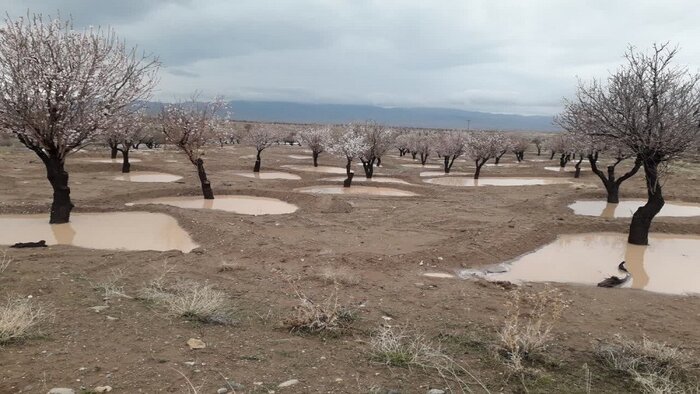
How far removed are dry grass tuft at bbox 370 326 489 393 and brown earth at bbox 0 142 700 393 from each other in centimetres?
13

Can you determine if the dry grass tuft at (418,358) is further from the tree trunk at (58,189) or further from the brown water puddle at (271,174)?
A: the brown water puddle at (271,174)

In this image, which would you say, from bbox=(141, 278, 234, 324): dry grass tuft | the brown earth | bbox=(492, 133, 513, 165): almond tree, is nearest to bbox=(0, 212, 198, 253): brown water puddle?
the brown earth

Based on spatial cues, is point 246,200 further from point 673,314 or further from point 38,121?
point 673,314

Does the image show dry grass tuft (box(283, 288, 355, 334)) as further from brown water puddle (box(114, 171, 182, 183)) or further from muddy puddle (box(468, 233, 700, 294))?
brown water puddle (box(114, 171, 182, 183))

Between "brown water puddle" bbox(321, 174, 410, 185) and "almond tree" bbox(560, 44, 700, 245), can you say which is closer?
"almond tree" bbox(560, 44, 700, 245)

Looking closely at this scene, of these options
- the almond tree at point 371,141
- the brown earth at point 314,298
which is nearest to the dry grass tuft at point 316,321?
the brown earth at point 314,298

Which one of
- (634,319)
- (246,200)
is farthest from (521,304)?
(246,200)

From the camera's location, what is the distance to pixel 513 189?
3422 centimetres

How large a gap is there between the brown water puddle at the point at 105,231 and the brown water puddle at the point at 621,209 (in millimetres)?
19695

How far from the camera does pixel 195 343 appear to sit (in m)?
6.54

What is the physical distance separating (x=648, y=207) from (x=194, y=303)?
623 inches

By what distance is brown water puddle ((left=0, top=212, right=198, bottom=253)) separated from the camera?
15049 millimetres

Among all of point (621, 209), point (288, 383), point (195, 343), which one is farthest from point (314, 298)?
point (621, 209)

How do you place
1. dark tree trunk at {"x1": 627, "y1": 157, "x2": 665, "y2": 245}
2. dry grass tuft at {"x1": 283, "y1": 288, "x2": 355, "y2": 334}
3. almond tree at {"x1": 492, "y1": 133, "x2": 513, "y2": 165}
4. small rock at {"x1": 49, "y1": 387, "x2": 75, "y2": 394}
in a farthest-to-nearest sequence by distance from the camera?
almond tree at {"x1": 492, "y1": 133, "x2": 513, "y2": 165} → dark tree trunk at {"x1": 627, "y1": 157, "x2": 665, "y2": 245} → dry grass tuft at {"x1": 283, "y1": 288, "x2": 355, "y2": 334} → small rock at {"x1": 49, "y1": 387, "x2": 75, "y2": 394}
